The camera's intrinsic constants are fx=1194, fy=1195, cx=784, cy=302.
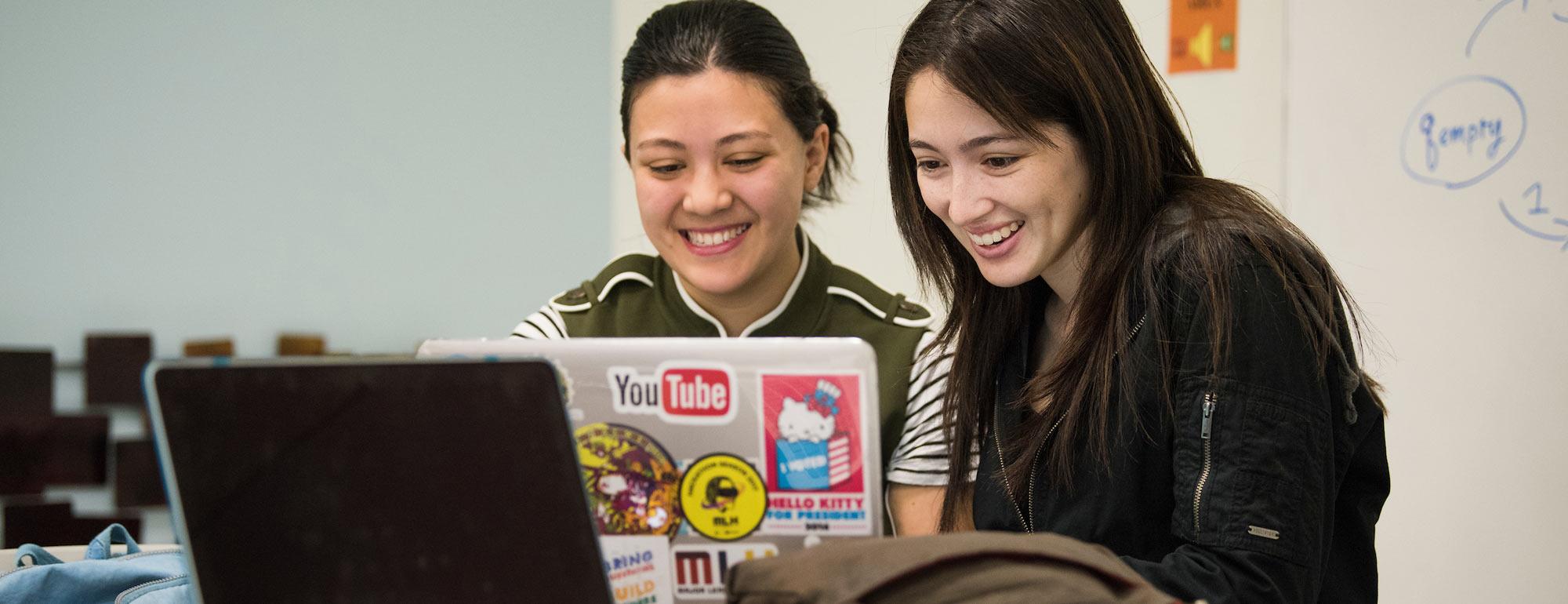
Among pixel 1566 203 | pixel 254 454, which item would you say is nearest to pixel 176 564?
pixel 254 454

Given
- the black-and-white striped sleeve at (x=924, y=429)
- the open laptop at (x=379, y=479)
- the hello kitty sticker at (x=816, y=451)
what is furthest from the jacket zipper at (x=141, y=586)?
the black-and-white striped sleeve at (x=924, y=429)

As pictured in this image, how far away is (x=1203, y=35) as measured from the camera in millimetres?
2137

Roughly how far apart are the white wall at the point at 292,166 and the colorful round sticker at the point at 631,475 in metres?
1.67

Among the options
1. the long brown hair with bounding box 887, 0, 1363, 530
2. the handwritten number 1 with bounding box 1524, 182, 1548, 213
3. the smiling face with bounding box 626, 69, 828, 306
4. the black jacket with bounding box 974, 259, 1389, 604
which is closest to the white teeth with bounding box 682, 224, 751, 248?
the smiling face with bounding box 626, 69, 828, 306

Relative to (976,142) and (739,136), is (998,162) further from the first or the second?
(739,136)

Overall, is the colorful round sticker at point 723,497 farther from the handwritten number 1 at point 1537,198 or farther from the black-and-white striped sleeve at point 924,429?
the handwritten number 1 at point 1537,198

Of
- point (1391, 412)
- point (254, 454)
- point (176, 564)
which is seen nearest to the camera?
point (254, 454)

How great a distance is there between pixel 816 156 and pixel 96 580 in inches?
35.3

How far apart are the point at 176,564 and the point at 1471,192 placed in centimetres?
178

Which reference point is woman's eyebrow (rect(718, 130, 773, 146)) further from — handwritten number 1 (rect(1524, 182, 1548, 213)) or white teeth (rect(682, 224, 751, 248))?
handwritten number 1 (rect(1524, 182, 1548, 213))

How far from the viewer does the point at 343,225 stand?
2.34 metres

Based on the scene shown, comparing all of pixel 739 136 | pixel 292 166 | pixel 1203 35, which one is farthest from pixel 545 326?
pixel 1203 35

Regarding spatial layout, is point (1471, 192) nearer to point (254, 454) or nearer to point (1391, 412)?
point (1391, 412)

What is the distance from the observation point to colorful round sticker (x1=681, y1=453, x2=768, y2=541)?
827mm
